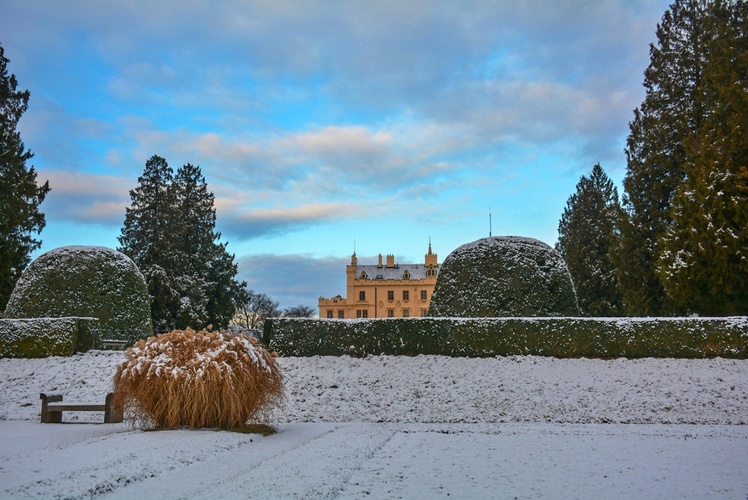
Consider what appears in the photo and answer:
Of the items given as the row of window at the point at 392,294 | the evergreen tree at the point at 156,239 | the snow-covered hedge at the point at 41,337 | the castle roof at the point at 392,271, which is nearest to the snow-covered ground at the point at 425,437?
the snow-covered hedge at the point at 41,337

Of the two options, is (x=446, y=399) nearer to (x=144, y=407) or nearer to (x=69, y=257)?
(x=144, y=407)

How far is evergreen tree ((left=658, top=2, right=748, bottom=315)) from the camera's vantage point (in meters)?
18.5

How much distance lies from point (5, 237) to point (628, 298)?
82.9 feet

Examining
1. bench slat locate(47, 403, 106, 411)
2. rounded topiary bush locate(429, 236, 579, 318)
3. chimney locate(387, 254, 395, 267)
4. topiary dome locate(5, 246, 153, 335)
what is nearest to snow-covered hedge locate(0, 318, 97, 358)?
topiary dome locate(5, 246, 153, 335)

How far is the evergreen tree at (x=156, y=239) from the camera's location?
1307 inches

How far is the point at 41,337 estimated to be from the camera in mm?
15016

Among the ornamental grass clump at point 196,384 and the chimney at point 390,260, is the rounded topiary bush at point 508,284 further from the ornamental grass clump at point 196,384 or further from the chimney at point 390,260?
the chimney at point 390,260

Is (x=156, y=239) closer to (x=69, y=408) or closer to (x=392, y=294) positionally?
(x=69, y=408)

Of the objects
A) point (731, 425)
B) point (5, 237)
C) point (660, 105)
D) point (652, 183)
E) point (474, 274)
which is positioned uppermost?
point (660, 105)

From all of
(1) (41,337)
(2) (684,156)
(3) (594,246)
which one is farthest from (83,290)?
(3) (594,246)

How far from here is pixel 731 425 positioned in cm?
977

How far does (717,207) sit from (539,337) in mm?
9320

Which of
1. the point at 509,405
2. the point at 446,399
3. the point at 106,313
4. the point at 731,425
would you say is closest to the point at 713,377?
the point at 731,425

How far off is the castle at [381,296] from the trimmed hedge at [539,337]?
5185cm
